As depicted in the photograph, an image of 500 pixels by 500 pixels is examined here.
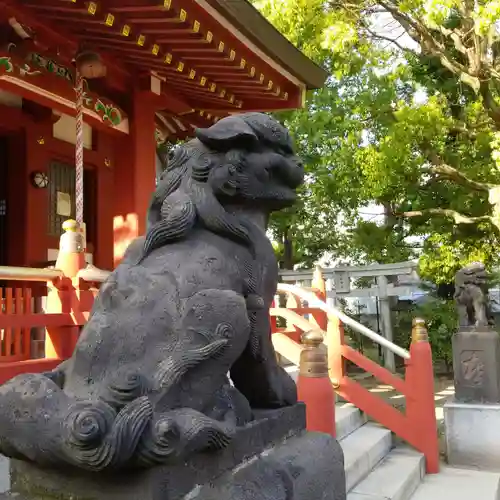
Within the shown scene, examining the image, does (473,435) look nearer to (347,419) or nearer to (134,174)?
(347,419)

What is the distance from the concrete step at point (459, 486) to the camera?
4.69m

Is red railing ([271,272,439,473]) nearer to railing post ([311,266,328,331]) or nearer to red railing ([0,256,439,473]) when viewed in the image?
red railing ([0,256,439,473])

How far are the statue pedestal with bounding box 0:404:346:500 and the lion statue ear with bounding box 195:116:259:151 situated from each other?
900mm

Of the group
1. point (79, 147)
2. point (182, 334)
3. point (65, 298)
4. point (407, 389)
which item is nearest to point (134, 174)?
point (79, 147)

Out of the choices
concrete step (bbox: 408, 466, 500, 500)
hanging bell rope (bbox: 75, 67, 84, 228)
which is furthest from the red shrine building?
concrete step (bbox: 408, 466, 500, 500)

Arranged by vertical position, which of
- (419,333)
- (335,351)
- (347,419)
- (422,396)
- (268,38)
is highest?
(268,38)

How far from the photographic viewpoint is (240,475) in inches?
62.3

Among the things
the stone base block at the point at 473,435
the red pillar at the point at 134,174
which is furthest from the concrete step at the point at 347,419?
the red pillar at the point at 134,174

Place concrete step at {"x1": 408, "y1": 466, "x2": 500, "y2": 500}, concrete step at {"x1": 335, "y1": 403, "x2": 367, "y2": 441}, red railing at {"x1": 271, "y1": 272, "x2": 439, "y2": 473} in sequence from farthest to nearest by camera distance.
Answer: red railing at {"x1": 271, "y1": 272, "x2": 439, "y2": 473}
concrete step at {"x1": 335, "y1": 403, "x2": 367, "y2": 441}
concrete step at {"x1": 408, "y1": 466, "x2": 500, "y2": 500}

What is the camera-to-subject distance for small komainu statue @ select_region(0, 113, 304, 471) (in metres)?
1.32

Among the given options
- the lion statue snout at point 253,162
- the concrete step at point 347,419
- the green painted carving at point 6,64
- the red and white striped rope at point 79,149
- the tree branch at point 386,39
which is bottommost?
the concrete step at point 347,419

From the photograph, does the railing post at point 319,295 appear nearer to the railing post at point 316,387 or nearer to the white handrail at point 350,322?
the white handrail at point 350,322

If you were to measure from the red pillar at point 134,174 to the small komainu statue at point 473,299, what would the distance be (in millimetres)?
3736

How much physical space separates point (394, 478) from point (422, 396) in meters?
0.94
